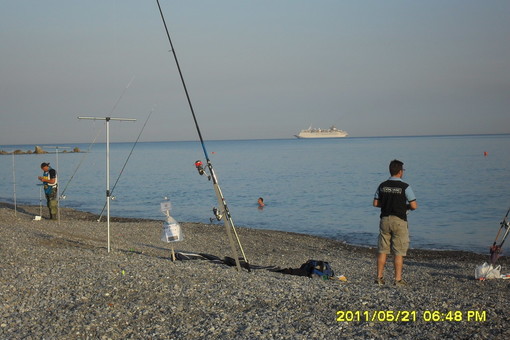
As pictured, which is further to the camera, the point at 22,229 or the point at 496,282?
the point at 22,229

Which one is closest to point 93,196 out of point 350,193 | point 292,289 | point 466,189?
point 350,193

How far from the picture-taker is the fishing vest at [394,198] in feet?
27.7

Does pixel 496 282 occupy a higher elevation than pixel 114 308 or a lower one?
lower

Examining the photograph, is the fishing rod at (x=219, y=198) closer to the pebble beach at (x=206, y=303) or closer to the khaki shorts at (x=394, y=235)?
the pebble beach at (x=206, y=303)

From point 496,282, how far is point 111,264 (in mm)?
7231

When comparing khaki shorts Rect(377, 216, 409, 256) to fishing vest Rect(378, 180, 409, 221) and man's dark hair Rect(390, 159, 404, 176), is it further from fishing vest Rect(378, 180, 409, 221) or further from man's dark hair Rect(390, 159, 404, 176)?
man's dark hair Rect(390, 159, 404, 176)

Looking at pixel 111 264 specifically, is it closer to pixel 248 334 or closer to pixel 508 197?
pixel 248 334

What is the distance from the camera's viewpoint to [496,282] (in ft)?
33.8

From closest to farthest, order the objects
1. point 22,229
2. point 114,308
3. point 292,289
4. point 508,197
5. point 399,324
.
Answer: point 399,324
point 114,308
point 292,289
point 22,229
point 508,197

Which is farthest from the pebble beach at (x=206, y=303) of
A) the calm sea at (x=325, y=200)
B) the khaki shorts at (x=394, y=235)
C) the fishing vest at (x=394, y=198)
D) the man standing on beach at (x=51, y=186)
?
the calm sea at (x=325, y=200)

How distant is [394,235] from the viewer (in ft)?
28.5

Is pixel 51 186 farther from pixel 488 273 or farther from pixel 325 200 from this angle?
pixel 325 200

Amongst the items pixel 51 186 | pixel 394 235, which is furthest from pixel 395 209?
pixel 51 186
